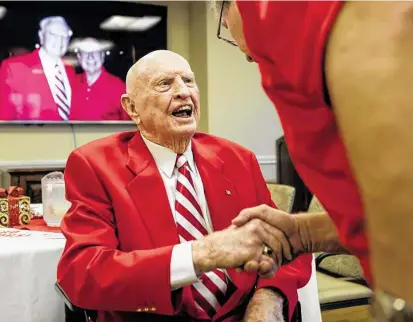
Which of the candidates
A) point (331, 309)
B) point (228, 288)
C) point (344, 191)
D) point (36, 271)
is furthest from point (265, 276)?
point (331, 309)

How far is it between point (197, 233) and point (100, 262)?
0.30 metres

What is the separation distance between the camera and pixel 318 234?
4.19 ft

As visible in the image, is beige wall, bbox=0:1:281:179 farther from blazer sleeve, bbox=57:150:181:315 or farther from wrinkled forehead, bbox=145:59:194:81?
blazer sleeve, bbox=57:150:181:315

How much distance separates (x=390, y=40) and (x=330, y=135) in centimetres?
19

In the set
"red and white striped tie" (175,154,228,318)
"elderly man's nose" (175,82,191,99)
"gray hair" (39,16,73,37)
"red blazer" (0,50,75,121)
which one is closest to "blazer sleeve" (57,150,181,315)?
"red and white striped tie" (175,154,228,318)

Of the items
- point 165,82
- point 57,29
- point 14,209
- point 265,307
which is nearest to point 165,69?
point 165,82

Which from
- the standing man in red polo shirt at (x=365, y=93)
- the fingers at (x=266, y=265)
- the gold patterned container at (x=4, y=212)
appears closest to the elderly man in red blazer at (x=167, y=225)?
the fingers at (x=266, y=265)

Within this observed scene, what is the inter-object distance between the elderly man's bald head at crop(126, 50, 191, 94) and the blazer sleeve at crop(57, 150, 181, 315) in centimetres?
31

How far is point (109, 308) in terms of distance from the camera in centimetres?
147

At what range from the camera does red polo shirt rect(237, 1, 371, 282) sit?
2.03 ft

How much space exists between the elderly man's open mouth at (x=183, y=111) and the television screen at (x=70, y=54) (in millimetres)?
3364

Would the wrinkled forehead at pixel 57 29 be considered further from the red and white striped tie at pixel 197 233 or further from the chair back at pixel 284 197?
the red and white striped tie at pixel 197 233

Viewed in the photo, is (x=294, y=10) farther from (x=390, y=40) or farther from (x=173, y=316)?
(x=173, y=316)

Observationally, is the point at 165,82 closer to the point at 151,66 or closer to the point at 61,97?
the point at 151,66
